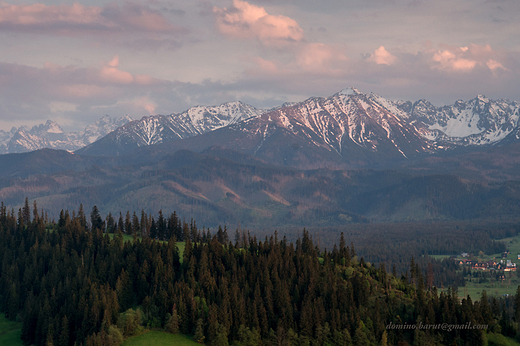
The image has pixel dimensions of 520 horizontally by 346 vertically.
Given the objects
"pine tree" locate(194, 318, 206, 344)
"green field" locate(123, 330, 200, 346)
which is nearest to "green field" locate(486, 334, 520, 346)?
"pine tree" locate(194, 318, 206, 344)

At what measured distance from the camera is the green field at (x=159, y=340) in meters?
174

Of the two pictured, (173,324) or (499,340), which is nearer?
(173,324)

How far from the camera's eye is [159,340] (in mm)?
176000

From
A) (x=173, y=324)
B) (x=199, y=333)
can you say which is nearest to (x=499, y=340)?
(x=199, y=333)

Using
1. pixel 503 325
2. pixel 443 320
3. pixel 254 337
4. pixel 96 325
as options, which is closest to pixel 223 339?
pixel 254 337

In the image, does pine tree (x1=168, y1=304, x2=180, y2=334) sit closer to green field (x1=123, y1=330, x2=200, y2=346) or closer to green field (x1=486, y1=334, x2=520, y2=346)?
green field (x1=123, y1=330, x2=200, y2=346)

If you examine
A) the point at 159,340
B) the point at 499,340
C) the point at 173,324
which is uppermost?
the point at 173,324

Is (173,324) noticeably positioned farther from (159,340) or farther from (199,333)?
(199,333)

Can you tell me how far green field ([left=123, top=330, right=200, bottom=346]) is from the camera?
174m

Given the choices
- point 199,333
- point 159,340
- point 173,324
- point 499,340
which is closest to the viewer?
point 159,340

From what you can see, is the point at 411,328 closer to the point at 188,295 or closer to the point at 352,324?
the point at 352,324

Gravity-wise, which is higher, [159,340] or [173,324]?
[173,324]

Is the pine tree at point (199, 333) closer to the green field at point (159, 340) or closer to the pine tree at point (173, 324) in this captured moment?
the green field at point (159, 340)

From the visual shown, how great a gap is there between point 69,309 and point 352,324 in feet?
311
